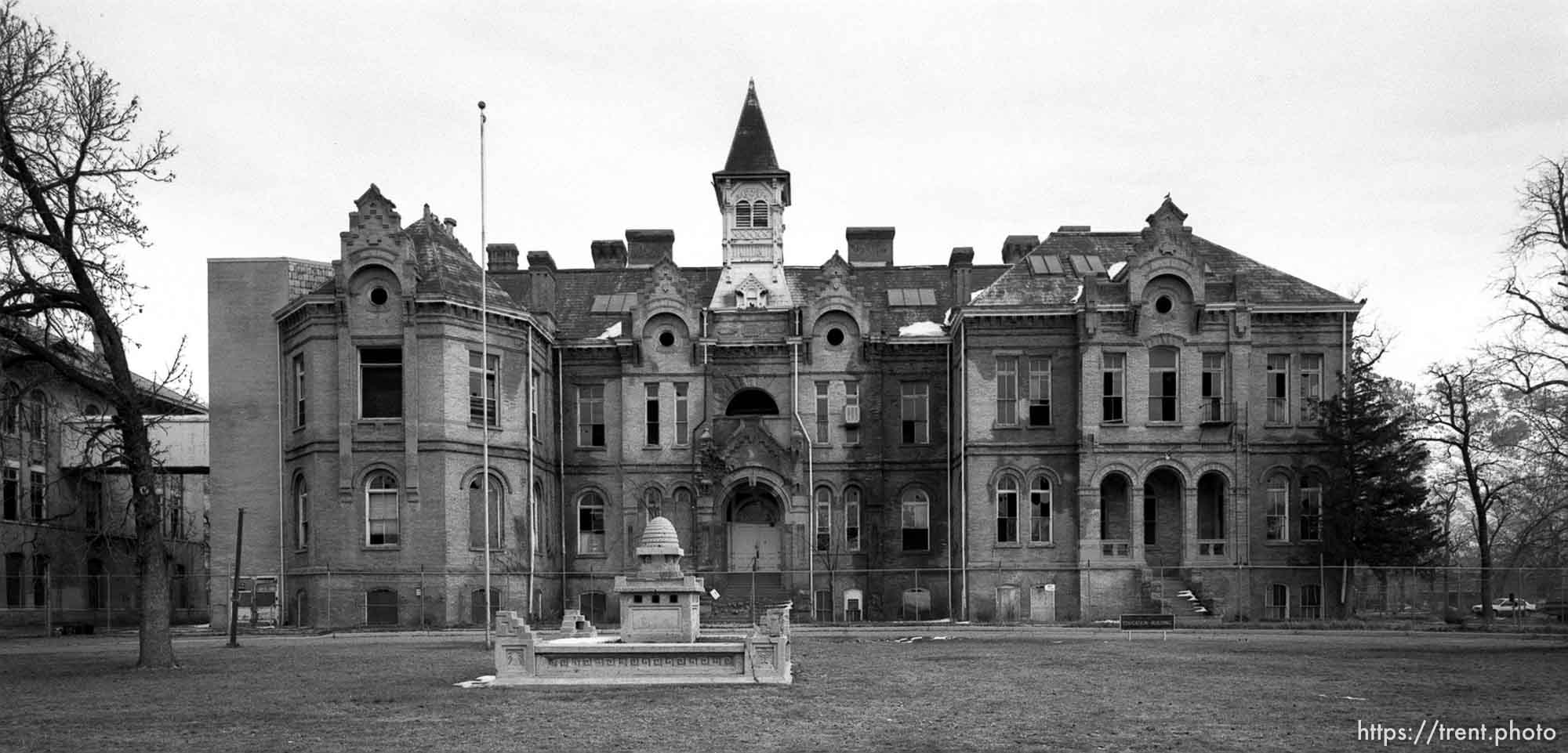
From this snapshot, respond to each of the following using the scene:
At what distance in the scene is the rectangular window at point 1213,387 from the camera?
51.8m

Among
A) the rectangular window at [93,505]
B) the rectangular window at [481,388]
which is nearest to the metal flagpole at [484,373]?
the rectangular window at [481,388]

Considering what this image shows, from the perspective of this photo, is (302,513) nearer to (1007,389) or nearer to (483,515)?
(483,515)

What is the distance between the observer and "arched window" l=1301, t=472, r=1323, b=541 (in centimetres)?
5175

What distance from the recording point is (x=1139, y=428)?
2025 inches

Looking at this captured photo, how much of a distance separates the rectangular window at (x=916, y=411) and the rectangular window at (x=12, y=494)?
3413 centimetres

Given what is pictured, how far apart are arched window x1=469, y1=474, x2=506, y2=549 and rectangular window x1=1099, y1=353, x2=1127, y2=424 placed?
21215 mm

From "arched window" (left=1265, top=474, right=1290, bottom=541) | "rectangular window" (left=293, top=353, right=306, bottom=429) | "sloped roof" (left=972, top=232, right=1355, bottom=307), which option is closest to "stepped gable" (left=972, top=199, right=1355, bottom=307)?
"sloped roof" (left=972, top=232, right=1355, bottom=307)

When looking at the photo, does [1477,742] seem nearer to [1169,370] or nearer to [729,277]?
[1169,370]

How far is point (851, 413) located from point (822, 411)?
1139 millimetres

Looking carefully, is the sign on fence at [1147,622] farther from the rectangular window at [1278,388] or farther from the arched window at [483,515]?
the arched window at [483,515]

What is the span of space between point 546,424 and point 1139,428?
71.7 feet

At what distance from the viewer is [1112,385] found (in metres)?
51.8

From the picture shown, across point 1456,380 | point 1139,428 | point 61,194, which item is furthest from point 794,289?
point 61,194

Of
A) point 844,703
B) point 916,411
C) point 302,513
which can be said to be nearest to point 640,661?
point 844,703
